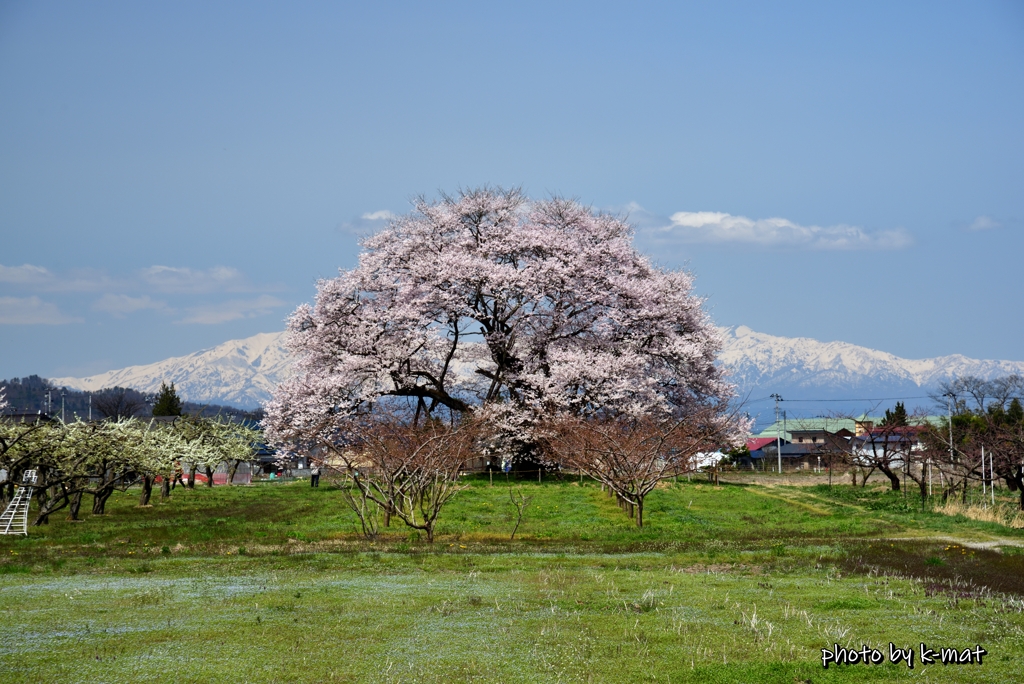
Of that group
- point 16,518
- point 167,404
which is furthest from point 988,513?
point 167,404

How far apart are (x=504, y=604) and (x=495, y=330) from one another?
35.2 metres

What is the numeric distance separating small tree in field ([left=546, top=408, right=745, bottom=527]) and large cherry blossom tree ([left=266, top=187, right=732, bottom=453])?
11.3ft

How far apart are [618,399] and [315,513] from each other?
1774 cm

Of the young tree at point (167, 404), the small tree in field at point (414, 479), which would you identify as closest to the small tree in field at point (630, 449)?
the small tree in field at point (414, 479)

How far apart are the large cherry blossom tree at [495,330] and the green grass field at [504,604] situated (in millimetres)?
19218

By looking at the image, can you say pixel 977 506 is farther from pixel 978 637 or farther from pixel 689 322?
pixel 978 637

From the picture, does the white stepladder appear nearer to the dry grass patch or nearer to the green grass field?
the green grass field

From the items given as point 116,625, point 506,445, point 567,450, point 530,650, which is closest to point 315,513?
point 567,450

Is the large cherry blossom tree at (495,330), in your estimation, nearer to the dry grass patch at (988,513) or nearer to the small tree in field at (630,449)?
the small tree in field at (630,449)

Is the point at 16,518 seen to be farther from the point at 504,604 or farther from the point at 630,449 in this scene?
the point at 504,604

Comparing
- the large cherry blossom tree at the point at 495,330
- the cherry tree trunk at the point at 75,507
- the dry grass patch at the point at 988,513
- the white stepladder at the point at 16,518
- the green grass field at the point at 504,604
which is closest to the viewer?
the green grass field at the point at 504,604

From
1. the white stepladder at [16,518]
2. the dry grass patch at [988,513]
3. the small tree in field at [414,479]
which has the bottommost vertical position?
the dry grass patch at [988,513]

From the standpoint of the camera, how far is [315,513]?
33.3 meters

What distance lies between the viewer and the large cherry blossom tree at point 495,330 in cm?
4547
